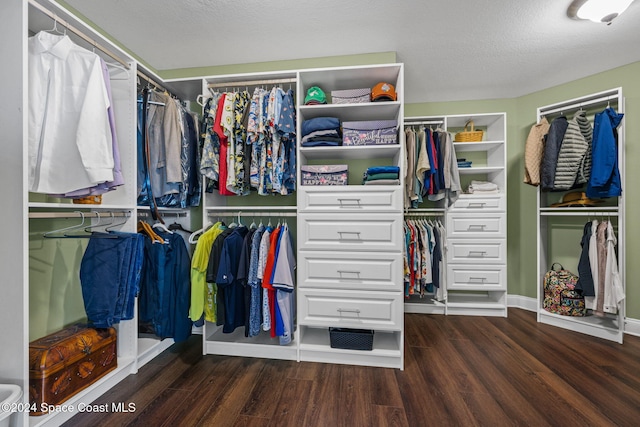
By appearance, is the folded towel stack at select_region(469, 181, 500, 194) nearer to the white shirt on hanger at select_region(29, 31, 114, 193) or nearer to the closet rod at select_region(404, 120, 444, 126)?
the closet rod at select_region(404, 120, 444, 126)

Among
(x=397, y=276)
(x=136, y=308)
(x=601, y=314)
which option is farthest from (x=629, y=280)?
(x=136, y=308)

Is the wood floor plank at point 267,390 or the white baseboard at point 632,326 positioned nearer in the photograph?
the wood floor plank at point 267,390

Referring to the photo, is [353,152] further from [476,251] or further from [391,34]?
[476,251]

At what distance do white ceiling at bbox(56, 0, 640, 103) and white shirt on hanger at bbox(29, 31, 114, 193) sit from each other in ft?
2.44

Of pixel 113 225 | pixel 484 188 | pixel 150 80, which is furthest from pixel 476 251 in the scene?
pixel 150 80

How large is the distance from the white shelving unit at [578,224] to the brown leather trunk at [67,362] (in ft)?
12.1

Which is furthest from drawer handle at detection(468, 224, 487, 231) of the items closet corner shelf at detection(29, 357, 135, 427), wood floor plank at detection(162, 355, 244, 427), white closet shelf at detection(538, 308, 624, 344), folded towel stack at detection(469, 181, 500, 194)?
closet corner shelf at detection(29, 357, 135, 427)

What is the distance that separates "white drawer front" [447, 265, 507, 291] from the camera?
105 inches

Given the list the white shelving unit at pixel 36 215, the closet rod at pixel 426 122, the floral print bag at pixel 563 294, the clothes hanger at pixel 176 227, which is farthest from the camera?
the closet rod at pixel 426 122

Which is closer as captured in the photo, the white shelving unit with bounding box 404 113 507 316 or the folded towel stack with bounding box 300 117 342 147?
the folded towel stack with bounding box 300 117 342 147

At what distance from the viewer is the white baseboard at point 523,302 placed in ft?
9.41

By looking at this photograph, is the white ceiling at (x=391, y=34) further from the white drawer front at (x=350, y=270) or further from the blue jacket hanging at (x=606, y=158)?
the white drawer front at (x=350, y=270)

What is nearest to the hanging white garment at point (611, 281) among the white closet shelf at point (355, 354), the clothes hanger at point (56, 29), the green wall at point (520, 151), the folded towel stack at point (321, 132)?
the green wall at point (520, 151)

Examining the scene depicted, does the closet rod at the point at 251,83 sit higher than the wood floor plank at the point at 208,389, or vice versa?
the closet rod at the point at 251,83
